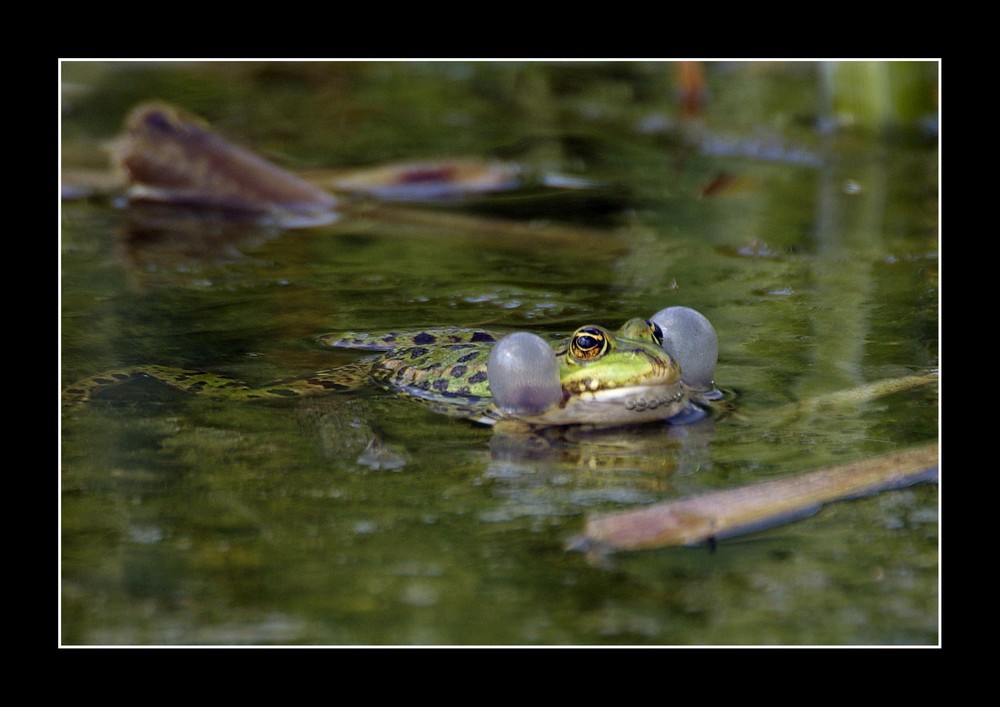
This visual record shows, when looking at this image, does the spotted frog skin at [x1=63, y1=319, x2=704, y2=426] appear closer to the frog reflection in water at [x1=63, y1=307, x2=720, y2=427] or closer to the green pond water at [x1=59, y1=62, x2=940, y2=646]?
the frog reflection in water at [x1=63, y1=307, x2=720, y2=427]

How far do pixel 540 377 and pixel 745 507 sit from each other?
4.88 feet

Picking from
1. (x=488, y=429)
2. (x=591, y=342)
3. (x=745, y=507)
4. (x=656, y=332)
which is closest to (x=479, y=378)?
(x=488, y=429)

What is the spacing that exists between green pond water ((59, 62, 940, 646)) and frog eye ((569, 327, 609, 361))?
384 mm

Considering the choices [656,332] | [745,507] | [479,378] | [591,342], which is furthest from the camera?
[479,378]

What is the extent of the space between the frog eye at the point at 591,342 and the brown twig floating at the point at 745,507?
3.74ft

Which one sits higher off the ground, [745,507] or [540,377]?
[540,377]

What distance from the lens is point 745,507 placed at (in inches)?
190

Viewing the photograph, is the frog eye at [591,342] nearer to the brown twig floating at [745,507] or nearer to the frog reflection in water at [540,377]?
the frog reflection in water at [540,377]

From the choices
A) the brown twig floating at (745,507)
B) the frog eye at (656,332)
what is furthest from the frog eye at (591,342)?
the brown twig floating at (745,507)

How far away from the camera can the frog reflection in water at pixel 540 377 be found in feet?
19.7

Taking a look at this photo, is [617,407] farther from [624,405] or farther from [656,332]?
[656,332]

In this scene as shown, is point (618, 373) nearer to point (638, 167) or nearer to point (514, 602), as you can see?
point (514, 602)

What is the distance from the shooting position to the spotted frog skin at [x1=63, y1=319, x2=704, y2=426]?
600 cm

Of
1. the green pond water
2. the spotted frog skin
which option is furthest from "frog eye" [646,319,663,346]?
the green pond water
